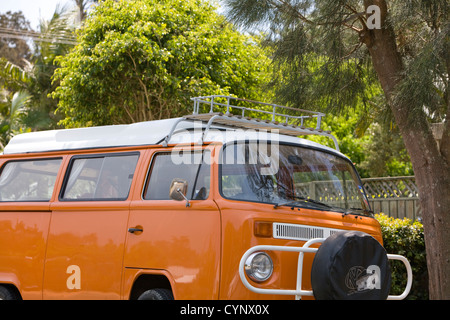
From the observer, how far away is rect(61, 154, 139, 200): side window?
5.93m

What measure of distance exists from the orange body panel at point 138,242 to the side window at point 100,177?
0.09 meters

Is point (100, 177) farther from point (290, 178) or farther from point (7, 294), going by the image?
point (290, 178)

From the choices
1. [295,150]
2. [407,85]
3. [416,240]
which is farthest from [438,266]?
[295,150]

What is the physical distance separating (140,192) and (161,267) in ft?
2.54

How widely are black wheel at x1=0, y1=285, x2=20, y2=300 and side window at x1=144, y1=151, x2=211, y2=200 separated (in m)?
2.06

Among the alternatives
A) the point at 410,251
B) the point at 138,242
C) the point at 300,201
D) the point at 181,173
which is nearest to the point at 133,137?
the point at 181,173

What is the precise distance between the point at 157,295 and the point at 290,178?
1.56m

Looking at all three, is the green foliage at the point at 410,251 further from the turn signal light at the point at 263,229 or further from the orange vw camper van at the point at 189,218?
the turn signal light at the point at 263,229

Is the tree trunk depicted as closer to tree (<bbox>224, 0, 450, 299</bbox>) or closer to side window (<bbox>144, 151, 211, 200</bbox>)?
tree (<bbox>224, 0, 450, 299</bbox>)

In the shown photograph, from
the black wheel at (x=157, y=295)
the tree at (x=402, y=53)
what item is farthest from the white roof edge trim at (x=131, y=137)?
the tree at (x=402, y=53)

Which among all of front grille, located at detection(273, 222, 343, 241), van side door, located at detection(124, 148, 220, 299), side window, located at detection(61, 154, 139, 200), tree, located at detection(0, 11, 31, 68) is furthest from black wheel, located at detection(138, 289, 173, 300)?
tree, located at detection(0, 11, 31, 68)

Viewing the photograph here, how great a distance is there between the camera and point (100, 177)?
6.12 meters

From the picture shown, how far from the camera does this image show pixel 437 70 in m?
7.46
